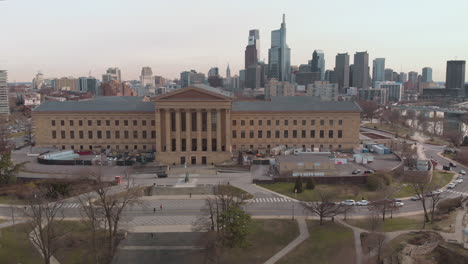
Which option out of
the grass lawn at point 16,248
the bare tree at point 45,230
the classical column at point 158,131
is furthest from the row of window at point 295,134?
the grass lawn at point 16,248

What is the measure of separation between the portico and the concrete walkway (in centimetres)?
3483

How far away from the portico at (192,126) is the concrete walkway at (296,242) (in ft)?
114

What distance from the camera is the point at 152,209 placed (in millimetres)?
57219

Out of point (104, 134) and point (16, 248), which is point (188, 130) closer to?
point (104, 134)

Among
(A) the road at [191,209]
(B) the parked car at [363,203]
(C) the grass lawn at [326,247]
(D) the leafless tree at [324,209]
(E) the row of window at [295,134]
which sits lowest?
(C) the grass lawn at [326,247]

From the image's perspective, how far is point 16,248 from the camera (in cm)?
4425

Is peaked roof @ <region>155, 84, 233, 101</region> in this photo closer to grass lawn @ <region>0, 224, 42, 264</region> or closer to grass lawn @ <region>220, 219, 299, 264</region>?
grass lawn @ <region>220, 219, 299, 264</region>

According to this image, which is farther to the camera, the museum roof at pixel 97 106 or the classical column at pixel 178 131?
the museum roof at pixel 97 106

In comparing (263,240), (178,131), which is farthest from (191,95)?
(263,240)

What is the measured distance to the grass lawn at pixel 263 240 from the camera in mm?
42344

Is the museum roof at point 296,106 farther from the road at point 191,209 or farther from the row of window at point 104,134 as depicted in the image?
the road at point 191,209

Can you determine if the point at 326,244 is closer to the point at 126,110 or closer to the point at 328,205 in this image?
the point at 328,205

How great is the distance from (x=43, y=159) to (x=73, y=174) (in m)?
15.9

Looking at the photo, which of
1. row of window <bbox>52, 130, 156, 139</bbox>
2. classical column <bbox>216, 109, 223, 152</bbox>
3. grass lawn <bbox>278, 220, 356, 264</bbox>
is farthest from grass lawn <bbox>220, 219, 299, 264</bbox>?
row of window <bbox>52, 130, 156, 139</bbox>
